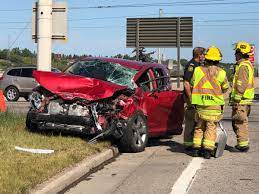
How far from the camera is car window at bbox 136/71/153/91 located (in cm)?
1040

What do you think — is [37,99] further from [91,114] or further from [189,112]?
[189,112]

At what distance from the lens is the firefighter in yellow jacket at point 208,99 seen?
9078mm

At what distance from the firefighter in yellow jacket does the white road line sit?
1.09 feet

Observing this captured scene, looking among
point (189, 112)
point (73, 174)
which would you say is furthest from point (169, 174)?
point (189, 112)

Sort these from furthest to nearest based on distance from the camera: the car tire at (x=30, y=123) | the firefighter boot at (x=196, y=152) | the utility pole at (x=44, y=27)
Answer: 1. the utility pole at (x=44, y=27)
2. the car tire at (x=30, y=123)
3. the firefighter boot at (x=196, y=152)

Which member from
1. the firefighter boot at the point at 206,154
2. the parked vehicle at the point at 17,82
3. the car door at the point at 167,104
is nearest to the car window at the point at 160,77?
the car door at the point at 167,104

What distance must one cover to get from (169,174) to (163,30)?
29973 mm

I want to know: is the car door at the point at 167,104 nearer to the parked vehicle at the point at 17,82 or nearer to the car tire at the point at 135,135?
the car tire at the point at 135,135

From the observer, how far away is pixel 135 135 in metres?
9.65

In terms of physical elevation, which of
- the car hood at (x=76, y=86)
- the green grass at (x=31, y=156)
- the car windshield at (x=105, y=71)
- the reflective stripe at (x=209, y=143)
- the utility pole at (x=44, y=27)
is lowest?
the green grass at (x=31, y=156)

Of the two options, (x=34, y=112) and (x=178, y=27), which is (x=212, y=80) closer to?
(x=34, y=112)

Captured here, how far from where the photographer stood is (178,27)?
1449 inches

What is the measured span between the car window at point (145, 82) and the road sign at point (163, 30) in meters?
25.9

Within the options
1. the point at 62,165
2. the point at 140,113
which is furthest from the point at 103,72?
the point at 62,165
